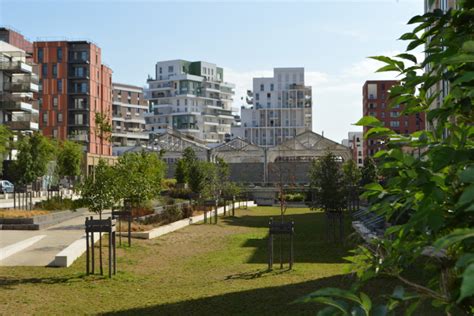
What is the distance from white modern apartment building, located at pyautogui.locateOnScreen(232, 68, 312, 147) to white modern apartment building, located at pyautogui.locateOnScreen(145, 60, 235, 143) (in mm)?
10657

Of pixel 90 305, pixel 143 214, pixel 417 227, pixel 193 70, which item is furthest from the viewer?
pixel 193 70

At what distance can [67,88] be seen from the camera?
3413 inches

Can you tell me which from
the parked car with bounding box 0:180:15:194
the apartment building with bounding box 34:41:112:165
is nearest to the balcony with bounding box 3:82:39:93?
the parked car with bounding box 0:180:15:194

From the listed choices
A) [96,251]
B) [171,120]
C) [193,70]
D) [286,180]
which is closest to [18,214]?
[96,251]

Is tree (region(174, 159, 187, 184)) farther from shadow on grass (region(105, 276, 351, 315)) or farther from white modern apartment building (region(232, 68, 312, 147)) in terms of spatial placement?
white modern apartment building (region(232, 68, 312, 147))

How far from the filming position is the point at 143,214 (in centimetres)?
2889

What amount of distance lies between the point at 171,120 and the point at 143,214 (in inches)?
4381

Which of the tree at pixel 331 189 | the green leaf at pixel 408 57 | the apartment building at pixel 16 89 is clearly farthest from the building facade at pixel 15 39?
the green leaf at pixel 408 57

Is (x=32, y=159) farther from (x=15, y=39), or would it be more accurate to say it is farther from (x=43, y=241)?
(x=15, y=39)

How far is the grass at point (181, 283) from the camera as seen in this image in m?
10.8

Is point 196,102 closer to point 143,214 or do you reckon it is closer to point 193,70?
point 193,70

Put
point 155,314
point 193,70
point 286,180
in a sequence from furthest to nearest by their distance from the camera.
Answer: point 193,70 < point 286,180 < point 155,314

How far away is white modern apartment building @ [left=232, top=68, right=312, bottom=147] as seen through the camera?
415 ft

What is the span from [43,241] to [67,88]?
6966 centimetres
